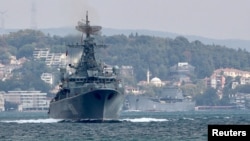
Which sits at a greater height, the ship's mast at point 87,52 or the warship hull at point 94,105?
the ship's mast at point 87,52

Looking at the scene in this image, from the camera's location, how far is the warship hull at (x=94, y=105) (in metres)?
143

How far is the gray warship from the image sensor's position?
144m

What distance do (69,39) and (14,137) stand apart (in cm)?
6662

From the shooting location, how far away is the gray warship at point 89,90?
5664 inches

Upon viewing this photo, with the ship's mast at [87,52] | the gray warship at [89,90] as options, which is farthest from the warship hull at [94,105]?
the ship's mast at [87,52]

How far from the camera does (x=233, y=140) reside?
48156 mm

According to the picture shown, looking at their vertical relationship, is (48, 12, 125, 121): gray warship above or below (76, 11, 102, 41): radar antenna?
below

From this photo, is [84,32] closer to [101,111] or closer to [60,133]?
[101,111]

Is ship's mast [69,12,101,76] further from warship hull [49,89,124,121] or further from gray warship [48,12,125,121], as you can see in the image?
warship hull [49,89,124,121]

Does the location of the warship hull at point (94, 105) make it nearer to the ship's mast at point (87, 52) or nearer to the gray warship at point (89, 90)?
the gray warship at point (89, 90)

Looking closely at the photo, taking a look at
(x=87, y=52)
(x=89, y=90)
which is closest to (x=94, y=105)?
(x=89, y=90)

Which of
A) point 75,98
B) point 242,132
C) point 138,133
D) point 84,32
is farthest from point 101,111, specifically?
point 242,132

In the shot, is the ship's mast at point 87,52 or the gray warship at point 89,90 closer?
the gray warship at point 89,90

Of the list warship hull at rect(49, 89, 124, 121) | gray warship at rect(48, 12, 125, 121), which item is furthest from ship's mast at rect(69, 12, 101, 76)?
warship hull at rect(49, 89, 124, 121)
